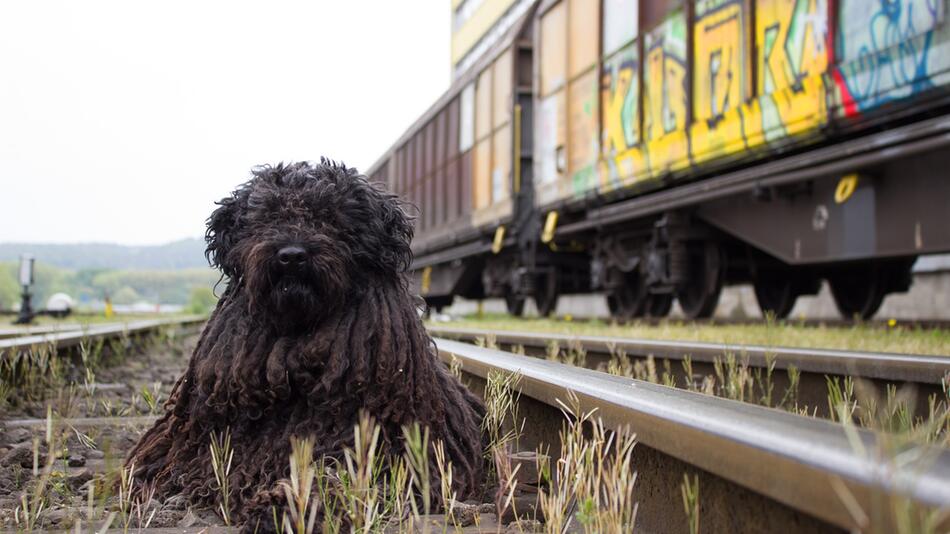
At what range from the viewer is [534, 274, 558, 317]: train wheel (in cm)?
1412

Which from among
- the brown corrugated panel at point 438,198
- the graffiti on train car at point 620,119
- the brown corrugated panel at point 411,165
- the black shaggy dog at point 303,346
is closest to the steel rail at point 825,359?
the black shaggy dog at point 303,346

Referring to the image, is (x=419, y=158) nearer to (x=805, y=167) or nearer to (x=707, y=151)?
(x=707, y=151)

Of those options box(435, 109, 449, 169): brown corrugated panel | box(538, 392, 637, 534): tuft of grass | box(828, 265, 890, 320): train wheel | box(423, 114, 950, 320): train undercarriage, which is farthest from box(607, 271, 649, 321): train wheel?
box(538, 392, 637, 534): tuft of grass

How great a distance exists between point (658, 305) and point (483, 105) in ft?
19.0

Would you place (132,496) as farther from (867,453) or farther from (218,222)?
(867,453)

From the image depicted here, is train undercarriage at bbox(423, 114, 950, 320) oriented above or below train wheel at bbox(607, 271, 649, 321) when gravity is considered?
above

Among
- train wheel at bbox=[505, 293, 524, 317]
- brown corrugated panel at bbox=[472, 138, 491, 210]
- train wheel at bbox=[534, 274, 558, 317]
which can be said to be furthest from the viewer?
train wheel at bbox=[505, 293, 524, 317]

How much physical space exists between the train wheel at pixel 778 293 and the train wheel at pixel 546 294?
11.2 feet

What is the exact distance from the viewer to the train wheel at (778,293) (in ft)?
37.8

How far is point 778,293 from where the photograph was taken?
11.7 metres

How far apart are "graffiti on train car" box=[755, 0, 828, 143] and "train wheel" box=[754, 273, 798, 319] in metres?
4.45

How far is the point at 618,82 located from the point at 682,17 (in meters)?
1.46

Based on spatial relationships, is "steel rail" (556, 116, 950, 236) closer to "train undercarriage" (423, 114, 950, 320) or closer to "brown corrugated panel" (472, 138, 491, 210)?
"train undercarriage" (423, 114, 950, 320)

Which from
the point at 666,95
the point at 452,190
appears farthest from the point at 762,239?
the point at 452,190
